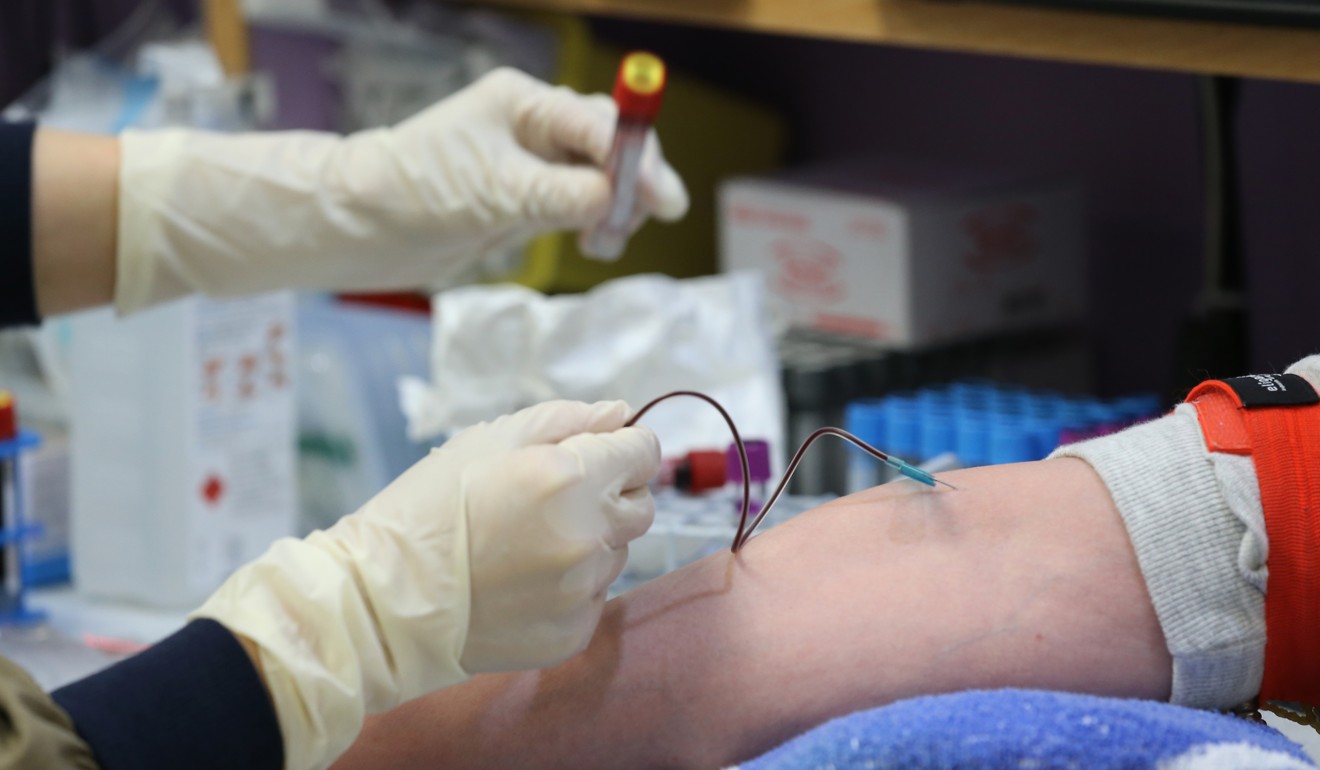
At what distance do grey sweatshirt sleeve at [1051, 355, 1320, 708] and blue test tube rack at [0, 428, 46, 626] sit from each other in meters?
1.20

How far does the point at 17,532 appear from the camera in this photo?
1593 mm

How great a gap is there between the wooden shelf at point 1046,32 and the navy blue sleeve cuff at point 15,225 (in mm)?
707

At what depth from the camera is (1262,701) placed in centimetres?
85

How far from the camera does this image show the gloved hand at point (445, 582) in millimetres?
838

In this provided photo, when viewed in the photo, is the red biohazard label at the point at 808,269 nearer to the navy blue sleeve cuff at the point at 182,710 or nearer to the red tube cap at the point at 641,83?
the red tube cap at the point at 641,83

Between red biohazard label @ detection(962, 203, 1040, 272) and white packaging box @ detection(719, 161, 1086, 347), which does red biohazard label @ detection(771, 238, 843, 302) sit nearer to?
white packaging box @ detection(719, 161, 1086, 347)

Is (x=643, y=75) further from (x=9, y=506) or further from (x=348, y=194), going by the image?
(x=9, y=506)

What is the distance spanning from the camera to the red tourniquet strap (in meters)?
0.81

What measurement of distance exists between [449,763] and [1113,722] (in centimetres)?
41

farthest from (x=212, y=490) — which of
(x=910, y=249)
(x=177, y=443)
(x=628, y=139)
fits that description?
(x=910, y=249)

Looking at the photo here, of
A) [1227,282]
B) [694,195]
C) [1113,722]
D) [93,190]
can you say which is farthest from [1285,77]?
[694,195]

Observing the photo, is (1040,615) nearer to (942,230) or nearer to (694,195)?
(942,230)

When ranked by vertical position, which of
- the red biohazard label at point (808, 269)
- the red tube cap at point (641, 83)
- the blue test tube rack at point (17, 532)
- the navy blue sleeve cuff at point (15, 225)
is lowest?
the blue test tube rack at point (17, 532)

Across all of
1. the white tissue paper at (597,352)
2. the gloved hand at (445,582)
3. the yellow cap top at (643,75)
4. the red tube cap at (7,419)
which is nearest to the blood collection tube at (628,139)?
the yellow cap top at (643,75)
